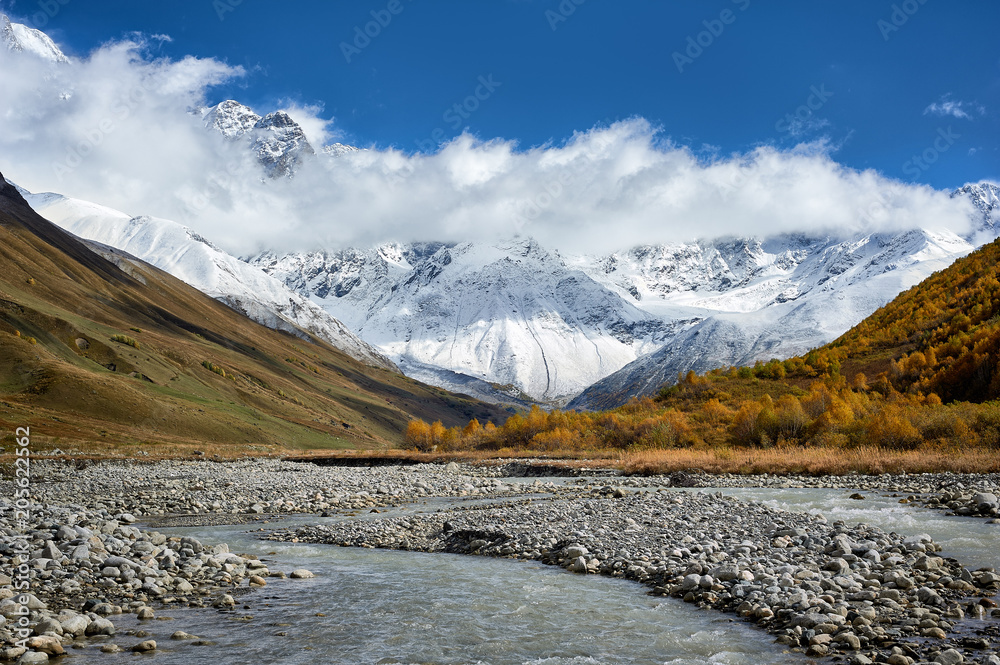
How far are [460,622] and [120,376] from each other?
115635 mm

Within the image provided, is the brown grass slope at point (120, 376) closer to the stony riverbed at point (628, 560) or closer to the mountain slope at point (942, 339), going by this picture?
the stony riverbed at point (628, 560)

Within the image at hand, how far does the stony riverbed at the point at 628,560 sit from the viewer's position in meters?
12.6

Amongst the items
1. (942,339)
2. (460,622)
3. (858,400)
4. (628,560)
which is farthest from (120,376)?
(942,339)

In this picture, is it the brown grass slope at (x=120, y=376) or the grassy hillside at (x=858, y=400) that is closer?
the grassy hillside at (x=858, y=400)

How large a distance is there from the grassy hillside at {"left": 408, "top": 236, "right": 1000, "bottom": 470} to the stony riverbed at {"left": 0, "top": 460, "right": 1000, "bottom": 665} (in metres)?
22.1

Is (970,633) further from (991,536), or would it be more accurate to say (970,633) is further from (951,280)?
(951,280)

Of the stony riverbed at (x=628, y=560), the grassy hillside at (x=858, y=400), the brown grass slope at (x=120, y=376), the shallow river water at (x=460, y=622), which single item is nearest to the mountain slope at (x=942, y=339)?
the grassy hillside at (x=858, y=400)

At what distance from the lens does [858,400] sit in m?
70.8

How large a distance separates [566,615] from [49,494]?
3909 centimetres

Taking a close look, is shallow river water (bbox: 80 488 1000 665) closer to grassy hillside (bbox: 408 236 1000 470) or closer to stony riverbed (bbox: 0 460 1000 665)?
stony riverbed (bbox: 0 460 1000 665)

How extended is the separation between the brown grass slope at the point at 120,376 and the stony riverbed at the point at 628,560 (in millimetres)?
64080

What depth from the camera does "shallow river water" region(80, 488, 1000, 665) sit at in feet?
40.8

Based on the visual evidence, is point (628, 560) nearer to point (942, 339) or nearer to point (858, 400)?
point (858, 400)

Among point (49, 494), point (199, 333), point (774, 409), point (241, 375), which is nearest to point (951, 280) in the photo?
point (774, 409)
